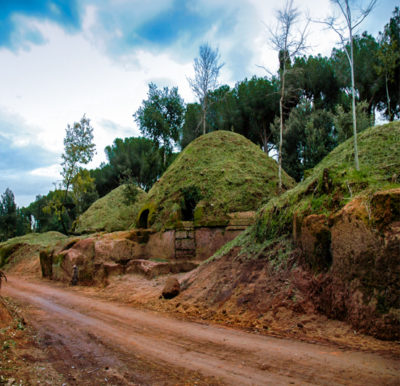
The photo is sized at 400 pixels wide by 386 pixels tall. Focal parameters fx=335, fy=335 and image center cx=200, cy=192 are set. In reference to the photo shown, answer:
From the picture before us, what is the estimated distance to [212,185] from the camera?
626 inches

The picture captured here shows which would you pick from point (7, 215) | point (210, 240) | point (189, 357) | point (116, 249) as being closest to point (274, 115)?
point (210, 240)

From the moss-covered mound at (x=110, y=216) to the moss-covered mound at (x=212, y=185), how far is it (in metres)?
6.52

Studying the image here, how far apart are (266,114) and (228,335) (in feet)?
76.8

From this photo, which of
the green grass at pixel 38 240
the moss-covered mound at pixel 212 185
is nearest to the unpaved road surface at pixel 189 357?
the moss-covered mound at pixel 212 185

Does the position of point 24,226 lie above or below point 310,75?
below

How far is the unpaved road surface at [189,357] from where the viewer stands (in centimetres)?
355

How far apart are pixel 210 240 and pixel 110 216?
13347mm

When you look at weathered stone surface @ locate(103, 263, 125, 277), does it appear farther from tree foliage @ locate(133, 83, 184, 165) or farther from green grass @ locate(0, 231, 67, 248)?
tree foliage @ locate(133, 83, 184, 165)

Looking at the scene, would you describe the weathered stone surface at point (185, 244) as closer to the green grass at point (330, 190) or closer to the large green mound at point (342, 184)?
the green grass at point (330, 190)

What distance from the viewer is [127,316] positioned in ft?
24.1

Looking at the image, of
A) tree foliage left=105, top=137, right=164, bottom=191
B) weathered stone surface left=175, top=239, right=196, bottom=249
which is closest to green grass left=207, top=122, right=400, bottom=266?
weathered stone surface left=175, top=239, right=196, bottom=249

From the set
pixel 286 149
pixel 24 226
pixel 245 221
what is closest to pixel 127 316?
pixel 245 221

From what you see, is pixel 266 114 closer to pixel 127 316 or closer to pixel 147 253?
pixel 147 253

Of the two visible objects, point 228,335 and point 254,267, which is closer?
point 228,335
